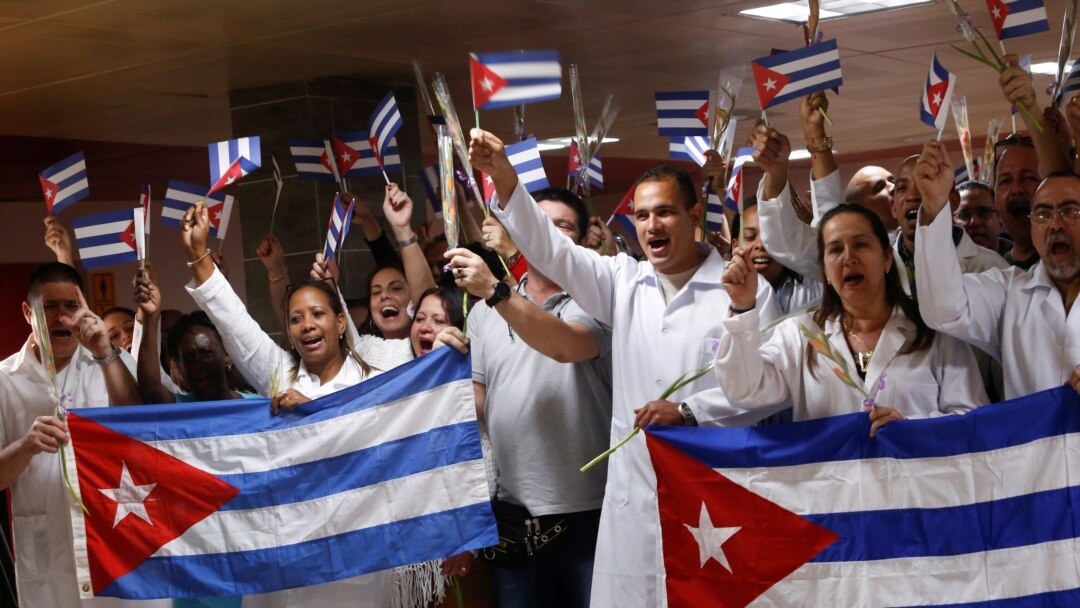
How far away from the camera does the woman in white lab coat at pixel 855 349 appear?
11.0 ft

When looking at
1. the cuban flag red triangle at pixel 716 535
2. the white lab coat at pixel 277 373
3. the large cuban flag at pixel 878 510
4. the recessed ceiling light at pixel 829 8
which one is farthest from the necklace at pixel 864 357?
the recessed ceiling light at pixel 829 8

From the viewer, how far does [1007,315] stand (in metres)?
3.40

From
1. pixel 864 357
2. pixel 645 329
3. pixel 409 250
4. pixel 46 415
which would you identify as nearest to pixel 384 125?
pixel 409 250

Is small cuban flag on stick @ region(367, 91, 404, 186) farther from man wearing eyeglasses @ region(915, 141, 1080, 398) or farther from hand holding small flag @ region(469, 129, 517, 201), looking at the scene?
man wearing eyeglasses @ region(915, 141, 1080, 398)

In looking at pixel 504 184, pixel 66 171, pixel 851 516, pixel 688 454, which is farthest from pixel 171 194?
pixel 851 516

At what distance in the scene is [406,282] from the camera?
5.19 metres

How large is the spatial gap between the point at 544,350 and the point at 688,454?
0.50m

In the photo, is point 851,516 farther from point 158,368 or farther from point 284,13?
point 284,13

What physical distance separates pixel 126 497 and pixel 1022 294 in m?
2.87

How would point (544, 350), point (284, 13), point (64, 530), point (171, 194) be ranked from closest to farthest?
point (544, 350) < point (64, 530) < point (171, 194) < point (284, 13)

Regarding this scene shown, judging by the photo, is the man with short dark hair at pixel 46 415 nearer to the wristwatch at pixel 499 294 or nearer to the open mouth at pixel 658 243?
the wristwatch at pixel 499 294

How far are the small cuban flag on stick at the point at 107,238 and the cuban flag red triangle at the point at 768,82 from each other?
7.94 ft

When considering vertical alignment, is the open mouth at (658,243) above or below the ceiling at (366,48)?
below

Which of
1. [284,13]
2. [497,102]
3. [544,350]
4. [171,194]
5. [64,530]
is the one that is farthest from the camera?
[284,13]
